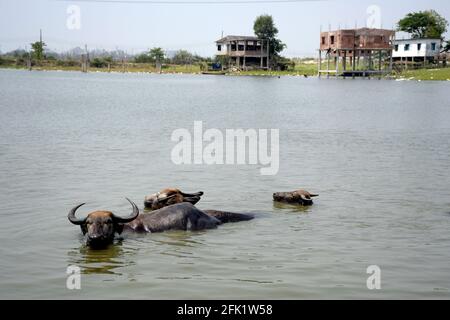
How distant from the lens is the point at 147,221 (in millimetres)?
9391

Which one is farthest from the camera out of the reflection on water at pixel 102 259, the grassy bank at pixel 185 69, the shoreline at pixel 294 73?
the grassy bank at pixel 185 69

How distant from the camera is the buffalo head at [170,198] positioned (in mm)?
10289

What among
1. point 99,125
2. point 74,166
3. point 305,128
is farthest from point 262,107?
point 74,166

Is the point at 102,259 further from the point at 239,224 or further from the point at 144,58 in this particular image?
the point at 144,58

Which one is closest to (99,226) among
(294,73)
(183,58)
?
(294,73)

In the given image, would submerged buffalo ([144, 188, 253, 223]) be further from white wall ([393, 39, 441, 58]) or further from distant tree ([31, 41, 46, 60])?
distant tree ([31, 41, 46, 60])

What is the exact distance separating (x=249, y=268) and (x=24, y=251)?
3046mm

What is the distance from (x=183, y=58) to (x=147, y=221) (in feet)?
428

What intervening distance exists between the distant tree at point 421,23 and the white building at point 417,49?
8221mm

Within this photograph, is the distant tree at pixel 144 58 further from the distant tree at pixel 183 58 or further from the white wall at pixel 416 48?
the white wall at pixel 416 48

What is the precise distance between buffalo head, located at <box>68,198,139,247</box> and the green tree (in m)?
98.0

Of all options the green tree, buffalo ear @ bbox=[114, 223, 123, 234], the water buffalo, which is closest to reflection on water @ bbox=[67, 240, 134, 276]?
buffalo ear @ bbox=[114, 223, 123, 234]

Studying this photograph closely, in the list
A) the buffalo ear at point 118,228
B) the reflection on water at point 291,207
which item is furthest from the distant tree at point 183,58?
the buffalo ear at point 118,228
